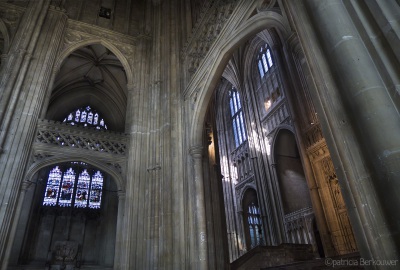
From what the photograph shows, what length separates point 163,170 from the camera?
28.5 feet

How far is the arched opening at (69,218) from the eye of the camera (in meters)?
14.1

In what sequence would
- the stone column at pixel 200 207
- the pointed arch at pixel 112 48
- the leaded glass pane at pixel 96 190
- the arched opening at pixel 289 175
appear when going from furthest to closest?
the leaded glass pane at pixel 96 190
the arched opening at pixel 289 175
the pointed arch at pixel 112 48
the stone column at pixel 200 207

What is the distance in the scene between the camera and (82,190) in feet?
54.7

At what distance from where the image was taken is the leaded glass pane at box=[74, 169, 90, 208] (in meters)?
16.3

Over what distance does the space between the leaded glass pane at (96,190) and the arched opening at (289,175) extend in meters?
10.9

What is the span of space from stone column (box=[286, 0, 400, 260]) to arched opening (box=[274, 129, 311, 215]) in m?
13.1

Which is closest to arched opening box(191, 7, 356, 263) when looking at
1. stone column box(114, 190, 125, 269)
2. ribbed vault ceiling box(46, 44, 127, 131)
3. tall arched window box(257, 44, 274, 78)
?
tall arched window box(257, 44, 274, 78)

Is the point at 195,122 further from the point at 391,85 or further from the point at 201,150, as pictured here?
the point at 391,85

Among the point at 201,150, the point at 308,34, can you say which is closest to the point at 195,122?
the point at 201,150

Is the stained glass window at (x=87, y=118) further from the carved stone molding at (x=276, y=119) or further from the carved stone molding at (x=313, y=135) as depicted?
the carved stone molding at (x=313, y=135)

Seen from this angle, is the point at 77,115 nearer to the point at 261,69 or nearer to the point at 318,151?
the point at 261,69

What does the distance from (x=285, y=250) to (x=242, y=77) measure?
13.4 meters

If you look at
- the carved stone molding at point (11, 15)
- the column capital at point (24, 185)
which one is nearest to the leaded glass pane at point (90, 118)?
the carved stone molding at point (11, 15)

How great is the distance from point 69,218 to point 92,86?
832 cm
